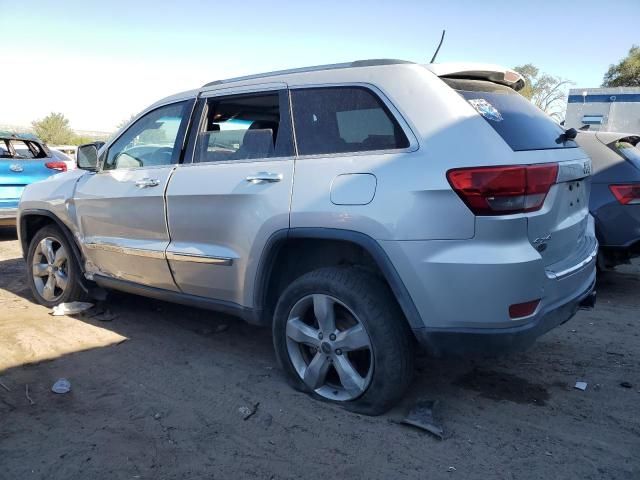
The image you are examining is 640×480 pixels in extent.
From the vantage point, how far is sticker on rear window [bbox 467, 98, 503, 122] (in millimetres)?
2785

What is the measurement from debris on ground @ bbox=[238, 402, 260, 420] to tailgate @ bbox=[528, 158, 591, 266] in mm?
1791

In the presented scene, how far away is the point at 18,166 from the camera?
803cm

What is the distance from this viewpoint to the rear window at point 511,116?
2.77 metres

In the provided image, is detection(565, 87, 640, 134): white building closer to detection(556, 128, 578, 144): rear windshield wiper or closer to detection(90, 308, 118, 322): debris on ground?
detection(556, 128, 578, 144): rear windshield wiper

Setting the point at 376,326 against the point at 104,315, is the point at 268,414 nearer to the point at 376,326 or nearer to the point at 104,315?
the point at 376,326

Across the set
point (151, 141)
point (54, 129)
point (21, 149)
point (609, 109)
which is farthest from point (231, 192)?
point (54, 129)

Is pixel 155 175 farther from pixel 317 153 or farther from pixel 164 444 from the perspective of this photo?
pixel 164 444

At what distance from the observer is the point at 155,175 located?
389 centimetres

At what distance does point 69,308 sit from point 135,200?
1500mm

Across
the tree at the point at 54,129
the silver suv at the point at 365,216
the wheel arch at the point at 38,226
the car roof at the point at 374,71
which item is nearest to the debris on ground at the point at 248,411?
the silver suv at the point at 365,216

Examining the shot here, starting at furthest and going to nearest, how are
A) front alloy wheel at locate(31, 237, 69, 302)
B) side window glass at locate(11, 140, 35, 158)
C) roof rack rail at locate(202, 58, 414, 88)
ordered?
side window glass at locate(11, 140, 35, 158), front alloy wheel at locate(31, 237, 69, 302), roof rack rail at locate(202, 58, 414, 88)

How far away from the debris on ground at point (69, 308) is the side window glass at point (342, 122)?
9.28 feet

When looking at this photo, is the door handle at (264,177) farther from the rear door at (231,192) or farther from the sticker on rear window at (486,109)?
the sticker on rear window at (486,109)

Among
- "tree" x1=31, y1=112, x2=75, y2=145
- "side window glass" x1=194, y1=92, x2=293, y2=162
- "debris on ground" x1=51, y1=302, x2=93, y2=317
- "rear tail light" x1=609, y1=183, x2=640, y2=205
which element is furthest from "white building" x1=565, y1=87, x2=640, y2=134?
"tree" x1=31, y1=112, x2=75, y2=145
